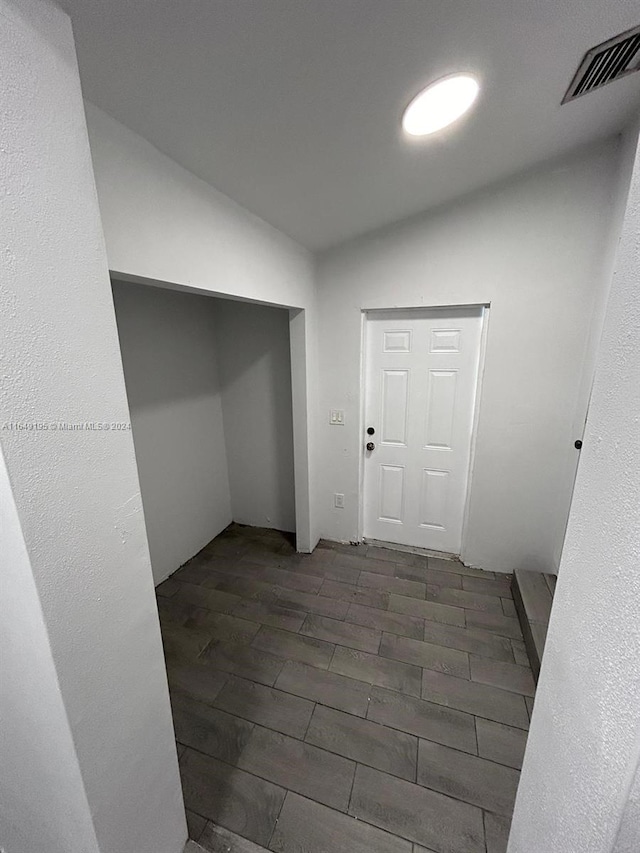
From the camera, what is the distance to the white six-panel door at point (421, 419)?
7.55ft

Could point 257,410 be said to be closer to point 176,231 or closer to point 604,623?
point 176,231

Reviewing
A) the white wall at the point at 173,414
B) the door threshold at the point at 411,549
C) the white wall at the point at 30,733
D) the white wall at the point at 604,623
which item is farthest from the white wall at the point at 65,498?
the door threshold at the point at 411,549

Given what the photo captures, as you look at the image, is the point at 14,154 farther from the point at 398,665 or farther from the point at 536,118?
the point at 398,665

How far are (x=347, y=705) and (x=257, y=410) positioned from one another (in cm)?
204

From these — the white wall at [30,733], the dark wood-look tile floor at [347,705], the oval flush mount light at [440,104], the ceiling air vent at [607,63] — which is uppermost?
the ceiling air vent at [607,63]

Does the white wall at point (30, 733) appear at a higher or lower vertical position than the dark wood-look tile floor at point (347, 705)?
higher

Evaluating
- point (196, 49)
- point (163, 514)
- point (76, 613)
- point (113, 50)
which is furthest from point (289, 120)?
point (163, 514)

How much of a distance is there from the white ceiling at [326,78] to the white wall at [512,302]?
1.21 feet

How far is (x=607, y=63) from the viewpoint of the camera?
111cm

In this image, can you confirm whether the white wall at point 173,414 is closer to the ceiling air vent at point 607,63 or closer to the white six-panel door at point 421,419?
the white six-panel door at point 421,419

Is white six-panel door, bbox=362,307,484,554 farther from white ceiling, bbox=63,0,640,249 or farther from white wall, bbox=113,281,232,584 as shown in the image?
white wall, bbox=113,281,232,584

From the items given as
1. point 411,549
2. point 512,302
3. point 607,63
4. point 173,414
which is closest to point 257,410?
point 173,414

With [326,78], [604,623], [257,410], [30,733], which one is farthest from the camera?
[257,410]

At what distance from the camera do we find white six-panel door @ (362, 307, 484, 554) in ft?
7.55
